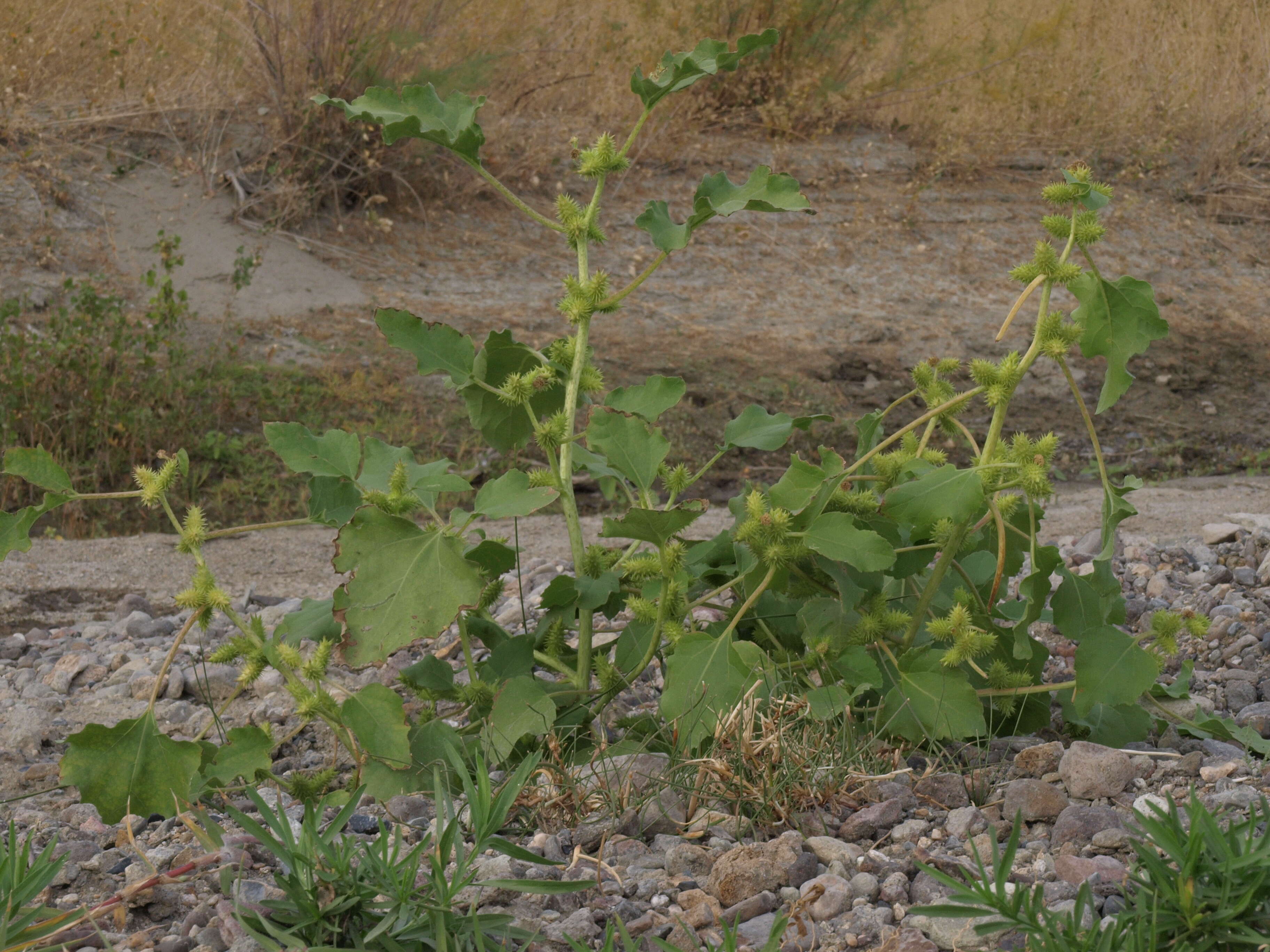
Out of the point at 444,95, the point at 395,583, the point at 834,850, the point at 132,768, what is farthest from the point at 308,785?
the point at 444,95

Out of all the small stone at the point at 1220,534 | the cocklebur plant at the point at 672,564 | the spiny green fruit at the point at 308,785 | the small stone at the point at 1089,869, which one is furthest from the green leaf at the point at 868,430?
the small stone at the point at 1220,534

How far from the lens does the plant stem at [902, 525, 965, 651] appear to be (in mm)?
1867

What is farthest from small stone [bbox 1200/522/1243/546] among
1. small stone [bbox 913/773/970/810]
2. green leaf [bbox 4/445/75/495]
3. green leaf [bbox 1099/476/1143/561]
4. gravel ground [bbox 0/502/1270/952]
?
green leaf [bbox 4/445/75/495]

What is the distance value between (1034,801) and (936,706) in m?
0.20

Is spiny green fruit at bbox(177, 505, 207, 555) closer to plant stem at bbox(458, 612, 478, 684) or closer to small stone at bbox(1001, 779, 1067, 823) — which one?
plant stem at bbox(458, 612, 478, 684)

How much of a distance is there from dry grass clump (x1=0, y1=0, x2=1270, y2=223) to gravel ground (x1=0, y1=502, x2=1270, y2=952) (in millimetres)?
5483

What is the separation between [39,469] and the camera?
1.82m

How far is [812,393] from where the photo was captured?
19.2ft

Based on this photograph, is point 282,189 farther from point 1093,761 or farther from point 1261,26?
point 1261,26

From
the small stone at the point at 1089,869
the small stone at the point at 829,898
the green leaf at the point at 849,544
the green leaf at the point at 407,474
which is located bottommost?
the small stone at the point at 829,898

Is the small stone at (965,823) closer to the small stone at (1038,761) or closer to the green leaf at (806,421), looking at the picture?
the small stone at (1038,761)

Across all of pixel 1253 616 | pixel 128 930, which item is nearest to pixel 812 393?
pixel 1253 616

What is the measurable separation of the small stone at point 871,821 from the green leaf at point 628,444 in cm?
60

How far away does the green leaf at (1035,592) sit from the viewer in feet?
6.09
